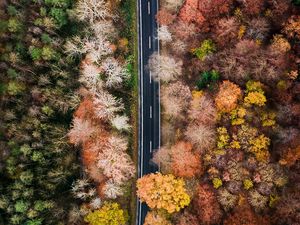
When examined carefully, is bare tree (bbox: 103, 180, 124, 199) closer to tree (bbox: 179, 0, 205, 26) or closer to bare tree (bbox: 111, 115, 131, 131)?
bare tree (bbox: 111, 115, 131, 131)

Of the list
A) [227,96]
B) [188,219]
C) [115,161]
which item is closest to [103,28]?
[115,161]

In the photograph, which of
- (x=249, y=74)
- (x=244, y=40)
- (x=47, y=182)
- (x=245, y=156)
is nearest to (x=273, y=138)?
(x=245, y=156)

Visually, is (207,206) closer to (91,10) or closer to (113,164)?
(113,164)

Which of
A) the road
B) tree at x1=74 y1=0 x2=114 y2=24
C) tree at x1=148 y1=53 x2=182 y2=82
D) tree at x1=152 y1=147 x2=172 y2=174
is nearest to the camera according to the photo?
tree at x1=152 y1=147 x2=172 y2=174

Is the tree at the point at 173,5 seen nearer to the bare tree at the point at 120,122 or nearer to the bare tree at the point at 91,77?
the bare tree at the point at 91,77

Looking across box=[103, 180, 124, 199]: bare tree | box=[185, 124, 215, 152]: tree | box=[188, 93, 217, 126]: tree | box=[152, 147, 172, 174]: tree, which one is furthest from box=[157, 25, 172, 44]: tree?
box=[103, 180, 124, 199]: bare tree

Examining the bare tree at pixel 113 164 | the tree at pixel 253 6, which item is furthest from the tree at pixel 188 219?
the tree at pixel 253 6
